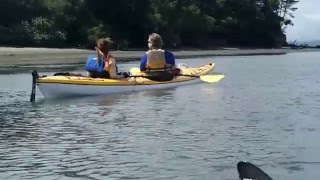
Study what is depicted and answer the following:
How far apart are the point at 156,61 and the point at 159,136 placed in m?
7.91

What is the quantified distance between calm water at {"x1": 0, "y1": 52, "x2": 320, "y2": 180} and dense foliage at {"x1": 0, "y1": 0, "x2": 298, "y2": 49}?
100 ft

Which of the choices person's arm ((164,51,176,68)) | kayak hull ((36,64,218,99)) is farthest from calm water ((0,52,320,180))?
person's arm ((164,51,176,68))

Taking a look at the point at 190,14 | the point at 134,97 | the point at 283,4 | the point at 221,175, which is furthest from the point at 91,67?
the point at 283,4

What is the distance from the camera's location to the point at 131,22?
184ft

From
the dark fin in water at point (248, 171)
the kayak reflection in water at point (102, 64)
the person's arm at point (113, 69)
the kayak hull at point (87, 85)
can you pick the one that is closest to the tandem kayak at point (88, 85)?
the kayak hull at point (87, 85)

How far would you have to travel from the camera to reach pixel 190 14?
66.4 m

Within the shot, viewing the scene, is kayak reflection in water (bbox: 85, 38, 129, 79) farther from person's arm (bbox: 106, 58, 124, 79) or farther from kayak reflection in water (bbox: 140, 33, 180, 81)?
kayak reflection in water (bbox: 140, 33, 180, 81)

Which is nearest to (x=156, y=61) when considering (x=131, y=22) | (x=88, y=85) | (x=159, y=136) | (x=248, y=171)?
(x=88, y=85)

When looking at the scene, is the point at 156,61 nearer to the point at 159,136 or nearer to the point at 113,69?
the point at 113,69

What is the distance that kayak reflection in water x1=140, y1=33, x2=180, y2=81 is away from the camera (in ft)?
56.5

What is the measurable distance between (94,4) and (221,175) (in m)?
48.0

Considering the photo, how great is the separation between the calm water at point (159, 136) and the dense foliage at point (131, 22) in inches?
1203

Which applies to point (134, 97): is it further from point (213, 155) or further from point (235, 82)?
point (213, 155)

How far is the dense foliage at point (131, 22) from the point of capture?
150 ft
